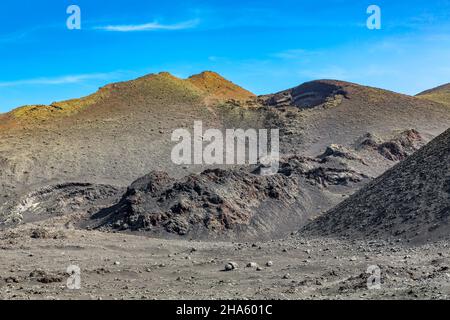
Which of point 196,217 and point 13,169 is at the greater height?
point 13,169

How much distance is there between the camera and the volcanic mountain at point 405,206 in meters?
23.6

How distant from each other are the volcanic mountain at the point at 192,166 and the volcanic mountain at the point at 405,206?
621cm

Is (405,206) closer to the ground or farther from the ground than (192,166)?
closer to the ground

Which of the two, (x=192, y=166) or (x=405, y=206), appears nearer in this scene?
(x=405, y=206)

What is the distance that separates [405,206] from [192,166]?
2890cm

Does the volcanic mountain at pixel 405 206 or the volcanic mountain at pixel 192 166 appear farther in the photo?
the volcanic mountain at pixel 192 166

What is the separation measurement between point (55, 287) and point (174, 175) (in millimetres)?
33273

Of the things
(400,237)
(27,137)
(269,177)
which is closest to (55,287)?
(400,237)

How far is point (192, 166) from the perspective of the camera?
171 ft

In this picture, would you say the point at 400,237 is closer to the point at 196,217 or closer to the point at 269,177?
the point at 196,217

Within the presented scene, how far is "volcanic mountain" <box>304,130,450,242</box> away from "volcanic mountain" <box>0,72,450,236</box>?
6.21 m

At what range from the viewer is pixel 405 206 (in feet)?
83.7
